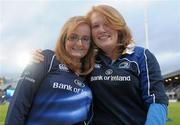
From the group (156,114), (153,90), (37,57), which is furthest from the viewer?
(37,57)

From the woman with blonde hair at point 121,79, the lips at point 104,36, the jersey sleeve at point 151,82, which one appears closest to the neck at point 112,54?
the woman with blonde hair at point 121,79

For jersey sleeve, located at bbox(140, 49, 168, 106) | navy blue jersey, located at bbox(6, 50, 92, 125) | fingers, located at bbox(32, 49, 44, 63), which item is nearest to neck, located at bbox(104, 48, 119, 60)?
A: jersey sleeve, located at bbox(140, 49, 168, 106)

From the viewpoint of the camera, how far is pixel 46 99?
10.5 ft

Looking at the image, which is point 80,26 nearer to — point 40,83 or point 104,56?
point 104,56

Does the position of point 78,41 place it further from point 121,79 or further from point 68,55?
point 121,79

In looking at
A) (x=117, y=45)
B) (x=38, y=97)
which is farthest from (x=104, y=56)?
(x=38, y=97)

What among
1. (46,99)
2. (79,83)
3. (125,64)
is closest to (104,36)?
(125,64)

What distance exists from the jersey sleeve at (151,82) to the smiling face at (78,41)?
1.56ft

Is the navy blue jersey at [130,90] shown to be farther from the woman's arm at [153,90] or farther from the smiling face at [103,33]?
the smiling face at [103,33]

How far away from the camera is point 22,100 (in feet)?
10.4

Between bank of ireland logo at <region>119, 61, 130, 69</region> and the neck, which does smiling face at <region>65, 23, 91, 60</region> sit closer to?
the neck

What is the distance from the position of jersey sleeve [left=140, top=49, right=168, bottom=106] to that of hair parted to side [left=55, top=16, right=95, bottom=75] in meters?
0.43

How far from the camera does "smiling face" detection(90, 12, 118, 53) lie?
3.36 m

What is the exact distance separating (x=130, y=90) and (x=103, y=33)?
0.48m
